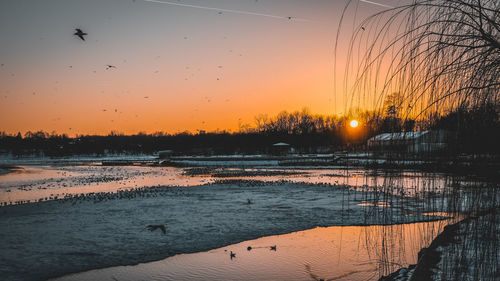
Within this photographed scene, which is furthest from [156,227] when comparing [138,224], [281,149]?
[281,149]

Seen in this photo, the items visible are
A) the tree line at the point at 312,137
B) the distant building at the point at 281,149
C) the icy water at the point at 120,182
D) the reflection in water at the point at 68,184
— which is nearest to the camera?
the tree line at the point at 312,137

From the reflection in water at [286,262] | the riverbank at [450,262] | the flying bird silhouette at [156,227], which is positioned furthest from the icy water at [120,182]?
the flying bird silhouette at [156,227]

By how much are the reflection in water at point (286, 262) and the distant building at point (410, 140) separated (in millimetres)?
2578

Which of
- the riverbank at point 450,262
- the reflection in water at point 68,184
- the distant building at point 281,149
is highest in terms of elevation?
the distant building at point 281,149

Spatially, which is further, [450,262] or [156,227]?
[156,227]

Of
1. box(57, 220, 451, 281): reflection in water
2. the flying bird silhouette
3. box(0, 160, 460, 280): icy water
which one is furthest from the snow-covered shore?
box(57, 220, 451, 281): reflection in water

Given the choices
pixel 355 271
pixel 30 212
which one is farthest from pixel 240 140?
pixel 355 271

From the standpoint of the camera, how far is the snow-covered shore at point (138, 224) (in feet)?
26.6

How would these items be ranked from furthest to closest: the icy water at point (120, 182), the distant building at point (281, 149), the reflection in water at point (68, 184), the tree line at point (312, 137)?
the distant building at point (281, 149)
the reflection in water at point (68, 184)
the icy water at point (120, 182)
the tree line at point (312, 137)

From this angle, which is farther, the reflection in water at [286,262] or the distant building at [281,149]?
the distant building at [281,149]

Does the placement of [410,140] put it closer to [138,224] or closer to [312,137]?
[138,224]

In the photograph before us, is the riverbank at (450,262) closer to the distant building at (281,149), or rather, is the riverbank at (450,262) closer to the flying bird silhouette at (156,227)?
the flying bird silhouette at (156,227)

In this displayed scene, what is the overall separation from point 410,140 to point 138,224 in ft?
31.9

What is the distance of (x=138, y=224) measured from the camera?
1144 centimetres
